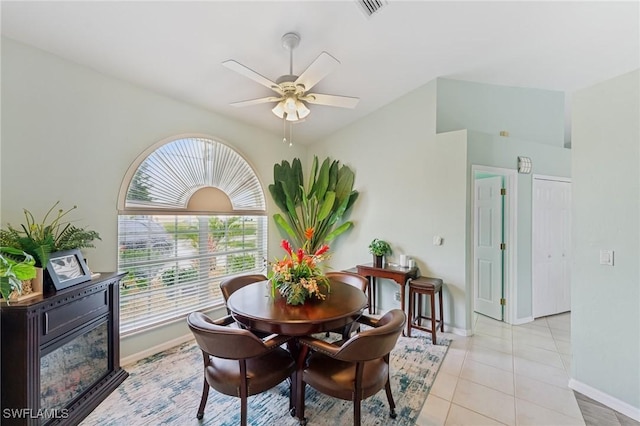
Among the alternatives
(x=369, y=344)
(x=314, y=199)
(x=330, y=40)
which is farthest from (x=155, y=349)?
(x=330, y=40)

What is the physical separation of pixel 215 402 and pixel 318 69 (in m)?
2.78

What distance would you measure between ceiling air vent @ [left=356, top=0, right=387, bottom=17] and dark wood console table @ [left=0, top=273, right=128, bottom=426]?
3.04 metres

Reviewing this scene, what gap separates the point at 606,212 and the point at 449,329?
A: 212 cm

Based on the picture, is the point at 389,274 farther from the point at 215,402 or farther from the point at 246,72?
the point at 246,72

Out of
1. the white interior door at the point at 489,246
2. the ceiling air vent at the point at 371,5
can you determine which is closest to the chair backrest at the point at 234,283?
the ceiling air vent at the point at 371,5

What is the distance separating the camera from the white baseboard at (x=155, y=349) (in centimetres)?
275

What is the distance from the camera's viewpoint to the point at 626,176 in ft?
7.15

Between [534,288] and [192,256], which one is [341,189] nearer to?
[192,256]

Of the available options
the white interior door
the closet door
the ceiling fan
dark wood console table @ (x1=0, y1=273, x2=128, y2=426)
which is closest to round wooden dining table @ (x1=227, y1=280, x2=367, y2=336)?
dark wood console table @ (x1=0, y1=273, x2=128, y2=426)

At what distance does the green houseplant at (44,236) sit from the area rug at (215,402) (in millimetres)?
1262

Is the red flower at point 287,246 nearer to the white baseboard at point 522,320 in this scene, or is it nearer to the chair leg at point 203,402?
the chair leg at point 203,402

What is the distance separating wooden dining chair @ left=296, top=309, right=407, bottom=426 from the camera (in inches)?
66.1

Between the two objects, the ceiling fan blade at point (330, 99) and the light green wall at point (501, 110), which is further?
the light green wall at point (501, 110)

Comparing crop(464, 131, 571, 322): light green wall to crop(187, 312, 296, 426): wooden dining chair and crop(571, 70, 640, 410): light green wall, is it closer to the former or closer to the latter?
crop(571, 70, 640, 410): light green wall
